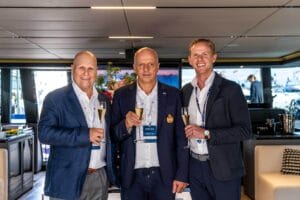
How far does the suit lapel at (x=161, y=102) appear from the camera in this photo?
259 cm

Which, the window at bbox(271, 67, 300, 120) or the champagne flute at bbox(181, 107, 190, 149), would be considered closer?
the champagne flute at bbox(181, 107, 190, 149)

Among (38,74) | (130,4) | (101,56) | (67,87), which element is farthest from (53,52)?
(67,87)

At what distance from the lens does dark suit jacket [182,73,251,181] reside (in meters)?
2.56

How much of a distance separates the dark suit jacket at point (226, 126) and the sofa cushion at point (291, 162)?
2917 mm

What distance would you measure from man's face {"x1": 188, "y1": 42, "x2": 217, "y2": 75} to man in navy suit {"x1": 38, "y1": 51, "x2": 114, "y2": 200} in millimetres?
719

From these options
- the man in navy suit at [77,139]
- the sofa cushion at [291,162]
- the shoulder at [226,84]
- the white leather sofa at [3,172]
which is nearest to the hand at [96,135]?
the man in navy suit at [77,139]

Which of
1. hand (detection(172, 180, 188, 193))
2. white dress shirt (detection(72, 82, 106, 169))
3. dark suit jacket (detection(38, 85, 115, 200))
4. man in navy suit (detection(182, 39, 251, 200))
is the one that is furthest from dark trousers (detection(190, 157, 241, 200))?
dark suit jacket (detection(38, 85, 115, 200))

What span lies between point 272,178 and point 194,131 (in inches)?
118

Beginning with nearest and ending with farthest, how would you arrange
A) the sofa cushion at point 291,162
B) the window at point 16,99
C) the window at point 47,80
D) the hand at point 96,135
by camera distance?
the hand at point 96,135
the sofa cushion at point 291,162
the window at point 16,99
the window at point 47,80

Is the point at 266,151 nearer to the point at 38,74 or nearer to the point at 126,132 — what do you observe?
the point at 126,132

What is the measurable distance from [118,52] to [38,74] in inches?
113

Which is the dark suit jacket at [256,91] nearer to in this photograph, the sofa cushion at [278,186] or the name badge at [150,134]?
the sofa cushion at [278,186]

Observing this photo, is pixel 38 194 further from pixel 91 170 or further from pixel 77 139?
pixel 77 139

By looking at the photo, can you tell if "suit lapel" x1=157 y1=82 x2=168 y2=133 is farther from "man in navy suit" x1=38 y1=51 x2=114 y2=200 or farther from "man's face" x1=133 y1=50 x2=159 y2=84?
"man in navy suit" x1=38 y1=51 x2=114 y2=200
